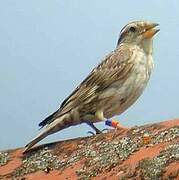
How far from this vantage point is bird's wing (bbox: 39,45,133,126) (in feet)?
22.6

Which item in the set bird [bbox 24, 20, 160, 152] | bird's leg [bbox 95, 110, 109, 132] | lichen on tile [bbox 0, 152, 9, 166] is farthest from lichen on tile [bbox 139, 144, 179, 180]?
bird's leg [bbox 95, 110, 109, 132]

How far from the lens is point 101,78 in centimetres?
716

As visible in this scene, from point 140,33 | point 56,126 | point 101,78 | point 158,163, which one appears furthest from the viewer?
point 140,33

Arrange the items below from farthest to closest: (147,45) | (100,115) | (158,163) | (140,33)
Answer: (140,33) → (147,45) → (100,115) → (158,163)

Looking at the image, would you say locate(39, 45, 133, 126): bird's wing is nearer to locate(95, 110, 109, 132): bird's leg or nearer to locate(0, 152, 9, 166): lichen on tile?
locate(95, 110, 109, 132): bird's leg

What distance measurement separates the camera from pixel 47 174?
402 cm

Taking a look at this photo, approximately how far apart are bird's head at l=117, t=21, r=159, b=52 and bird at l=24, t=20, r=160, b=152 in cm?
1

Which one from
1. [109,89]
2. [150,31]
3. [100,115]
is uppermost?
[150,31]

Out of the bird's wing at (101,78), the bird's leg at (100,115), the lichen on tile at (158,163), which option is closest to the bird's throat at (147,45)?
the bird's wing at (101,78)

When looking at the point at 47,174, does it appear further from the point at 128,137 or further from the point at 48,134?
the point at 48,134

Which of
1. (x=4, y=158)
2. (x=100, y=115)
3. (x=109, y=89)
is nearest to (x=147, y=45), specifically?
(x=109, y=89)

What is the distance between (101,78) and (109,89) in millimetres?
226

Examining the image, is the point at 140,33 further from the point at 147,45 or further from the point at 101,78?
the point at 101,78

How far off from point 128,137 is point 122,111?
2805 mm
